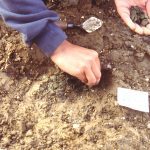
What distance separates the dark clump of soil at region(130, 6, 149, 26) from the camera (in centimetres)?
189

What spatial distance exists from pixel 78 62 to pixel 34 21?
21cm

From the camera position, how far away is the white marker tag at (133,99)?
5.06 ft

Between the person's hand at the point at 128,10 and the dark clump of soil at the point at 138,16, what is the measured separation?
0.02m

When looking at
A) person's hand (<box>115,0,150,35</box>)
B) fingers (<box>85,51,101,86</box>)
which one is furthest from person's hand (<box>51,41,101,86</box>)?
person's hand (<box>115,0,150,35</box>)

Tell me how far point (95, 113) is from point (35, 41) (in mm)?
349

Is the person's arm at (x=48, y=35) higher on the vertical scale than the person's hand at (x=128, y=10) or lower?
higher

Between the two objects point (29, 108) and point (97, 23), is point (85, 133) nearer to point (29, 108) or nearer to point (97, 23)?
point (29, 108)

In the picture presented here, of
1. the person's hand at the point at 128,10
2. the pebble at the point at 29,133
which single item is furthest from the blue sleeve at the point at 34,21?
the person's hand at the point at 128,10

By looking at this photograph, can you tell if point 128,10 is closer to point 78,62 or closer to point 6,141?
point 78,62

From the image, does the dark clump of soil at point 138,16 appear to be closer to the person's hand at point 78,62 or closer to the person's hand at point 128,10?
the person's hand at point 128,10

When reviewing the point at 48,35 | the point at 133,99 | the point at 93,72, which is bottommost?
the point at 133,99

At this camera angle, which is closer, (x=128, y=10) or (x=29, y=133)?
(x=29, y=133)

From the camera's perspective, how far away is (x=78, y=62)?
146 centimetres

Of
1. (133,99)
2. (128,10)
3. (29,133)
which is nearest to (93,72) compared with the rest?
(133,99)
